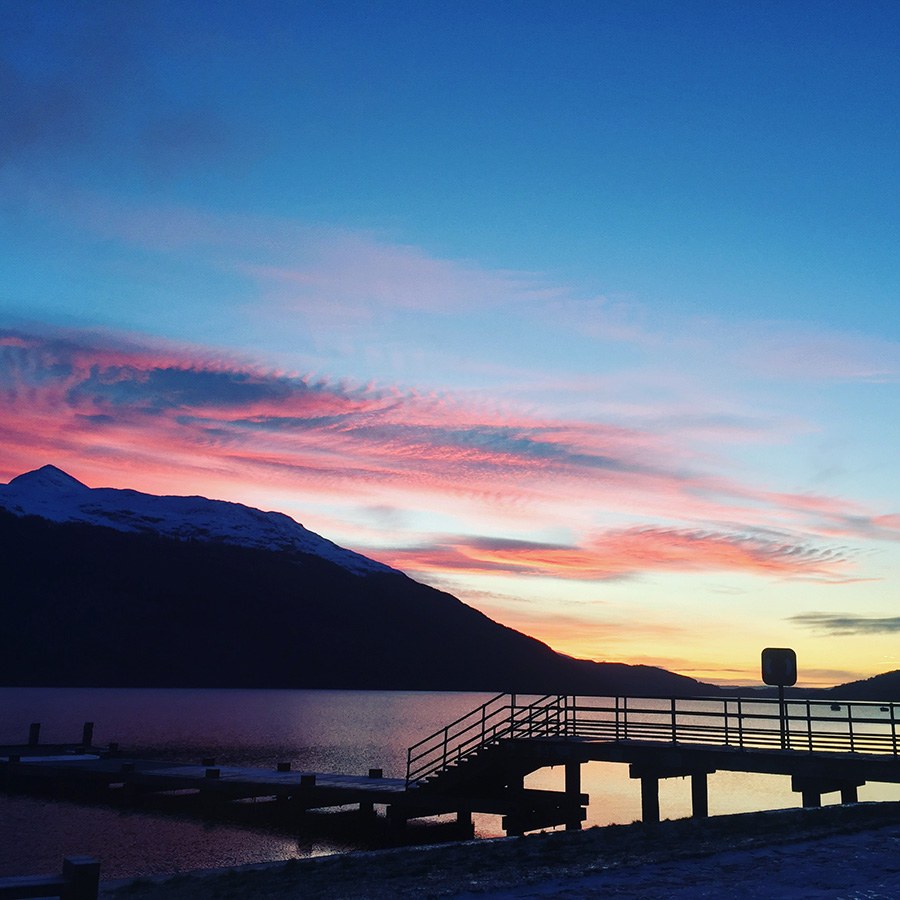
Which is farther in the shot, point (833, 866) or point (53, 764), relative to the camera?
point (53, 764)

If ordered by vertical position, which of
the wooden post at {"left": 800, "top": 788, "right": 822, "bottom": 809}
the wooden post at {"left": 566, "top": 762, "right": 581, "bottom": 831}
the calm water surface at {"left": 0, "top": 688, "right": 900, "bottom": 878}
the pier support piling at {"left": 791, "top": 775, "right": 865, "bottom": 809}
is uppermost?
the pier support piling at {"left": 791, "top": 775, "right": 865, "bottom": 809}

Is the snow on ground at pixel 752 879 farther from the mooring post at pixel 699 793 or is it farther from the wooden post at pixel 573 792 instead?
the wooden post at pixel 573 792

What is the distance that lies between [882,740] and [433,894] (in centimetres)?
2200

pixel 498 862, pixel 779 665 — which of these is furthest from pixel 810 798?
pixel 498 862

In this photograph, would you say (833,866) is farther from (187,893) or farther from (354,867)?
(187,893)

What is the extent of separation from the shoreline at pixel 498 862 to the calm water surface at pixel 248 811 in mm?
19349

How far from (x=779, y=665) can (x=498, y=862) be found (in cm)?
2022

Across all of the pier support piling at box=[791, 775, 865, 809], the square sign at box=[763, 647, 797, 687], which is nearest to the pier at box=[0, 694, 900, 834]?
the pier support piling at box=[791, 775, 865, 809]

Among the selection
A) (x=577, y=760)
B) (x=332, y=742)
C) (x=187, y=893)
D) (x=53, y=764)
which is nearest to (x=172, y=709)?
(x=332, y=742)

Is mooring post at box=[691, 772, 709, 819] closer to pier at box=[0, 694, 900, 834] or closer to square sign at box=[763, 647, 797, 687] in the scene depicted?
pier at box=[0, 694, 900, 834]

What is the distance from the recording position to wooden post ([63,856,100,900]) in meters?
12.1

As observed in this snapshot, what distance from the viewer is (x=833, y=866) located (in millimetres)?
12969

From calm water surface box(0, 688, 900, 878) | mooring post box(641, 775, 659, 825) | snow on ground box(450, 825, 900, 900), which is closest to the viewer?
snow on ground box(450, 825, 900, 900)

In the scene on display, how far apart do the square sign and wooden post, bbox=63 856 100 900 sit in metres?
24.9
